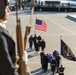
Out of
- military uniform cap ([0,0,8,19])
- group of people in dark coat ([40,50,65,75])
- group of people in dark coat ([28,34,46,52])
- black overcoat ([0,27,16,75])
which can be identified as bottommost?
group of people in dark coat ([28,34,46,52])

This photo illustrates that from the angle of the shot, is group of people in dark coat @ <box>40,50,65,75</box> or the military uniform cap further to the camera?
group of people in dark coat @ <box>40,50,65,75</box>

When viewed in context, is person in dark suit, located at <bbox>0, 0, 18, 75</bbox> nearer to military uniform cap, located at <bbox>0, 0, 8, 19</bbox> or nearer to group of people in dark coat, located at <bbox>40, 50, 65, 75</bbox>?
military uniform cap, located at <bbox>0, 0, 8, 19</bbox>

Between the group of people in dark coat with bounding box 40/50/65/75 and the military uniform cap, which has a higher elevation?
the military uniform cap

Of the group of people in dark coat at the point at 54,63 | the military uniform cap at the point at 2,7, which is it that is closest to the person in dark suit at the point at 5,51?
the military uniform cap at the point at 2,7

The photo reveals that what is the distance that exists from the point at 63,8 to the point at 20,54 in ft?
178

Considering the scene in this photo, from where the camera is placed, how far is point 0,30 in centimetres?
181

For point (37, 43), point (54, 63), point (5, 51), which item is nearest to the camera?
point (5, 51)

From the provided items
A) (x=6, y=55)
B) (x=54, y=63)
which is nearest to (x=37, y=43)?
(x=54, y=63)

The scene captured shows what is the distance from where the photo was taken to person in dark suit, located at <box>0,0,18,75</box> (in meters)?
1.72

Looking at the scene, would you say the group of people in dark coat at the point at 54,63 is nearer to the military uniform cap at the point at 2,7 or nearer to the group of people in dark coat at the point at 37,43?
the group of people in dark coat at the point at 37,43

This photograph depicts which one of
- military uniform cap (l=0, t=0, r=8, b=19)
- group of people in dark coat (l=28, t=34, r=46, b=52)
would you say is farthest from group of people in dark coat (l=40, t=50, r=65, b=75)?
military uniform cap (l=0, t=0, r=8, b=19)

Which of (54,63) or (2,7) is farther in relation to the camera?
(54,63)

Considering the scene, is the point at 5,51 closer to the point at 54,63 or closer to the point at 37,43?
the point at 54,63

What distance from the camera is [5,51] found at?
5.66ft
